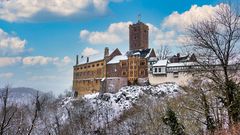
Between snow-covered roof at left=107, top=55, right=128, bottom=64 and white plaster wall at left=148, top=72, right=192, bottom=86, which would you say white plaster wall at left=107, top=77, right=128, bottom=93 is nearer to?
snow-covered roof at left=107, top=55, right=128, bottom=64

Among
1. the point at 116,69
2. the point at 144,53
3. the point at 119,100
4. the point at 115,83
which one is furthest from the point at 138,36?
the point at 119,100

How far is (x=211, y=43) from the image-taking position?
16266mm

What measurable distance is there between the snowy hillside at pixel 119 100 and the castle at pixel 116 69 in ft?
10.5

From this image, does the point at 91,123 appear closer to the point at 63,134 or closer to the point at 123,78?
the point at 63,134

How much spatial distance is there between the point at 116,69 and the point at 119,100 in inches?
349

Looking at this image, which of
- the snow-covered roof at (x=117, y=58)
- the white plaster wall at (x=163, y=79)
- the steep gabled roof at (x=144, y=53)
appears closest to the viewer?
the white plaster wall at (x=163, y=79)

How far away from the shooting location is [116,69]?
2854 inches

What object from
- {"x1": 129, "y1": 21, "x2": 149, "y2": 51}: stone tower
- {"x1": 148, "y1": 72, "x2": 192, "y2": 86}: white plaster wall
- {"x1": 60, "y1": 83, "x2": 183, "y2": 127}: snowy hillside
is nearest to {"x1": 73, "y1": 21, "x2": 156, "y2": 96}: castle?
{"x1": 129, "y1": 21, "x2": 149, "y2": 51}: stone tower

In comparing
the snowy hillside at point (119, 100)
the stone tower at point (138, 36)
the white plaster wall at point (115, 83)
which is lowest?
the snowy hillside at point (119, 100)

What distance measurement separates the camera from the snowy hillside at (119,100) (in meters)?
60.2

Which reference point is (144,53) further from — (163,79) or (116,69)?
(163,79)

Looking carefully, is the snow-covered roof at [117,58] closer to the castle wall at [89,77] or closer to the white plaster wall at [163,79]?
the castle wall at [89,77]

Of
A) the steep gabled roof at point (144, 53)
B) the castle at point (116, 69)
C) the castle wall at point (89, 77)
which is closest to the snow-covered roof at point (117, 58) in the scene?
the castle at point (116, 69)

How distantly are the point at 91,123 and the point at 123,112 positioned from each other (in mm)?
6283
